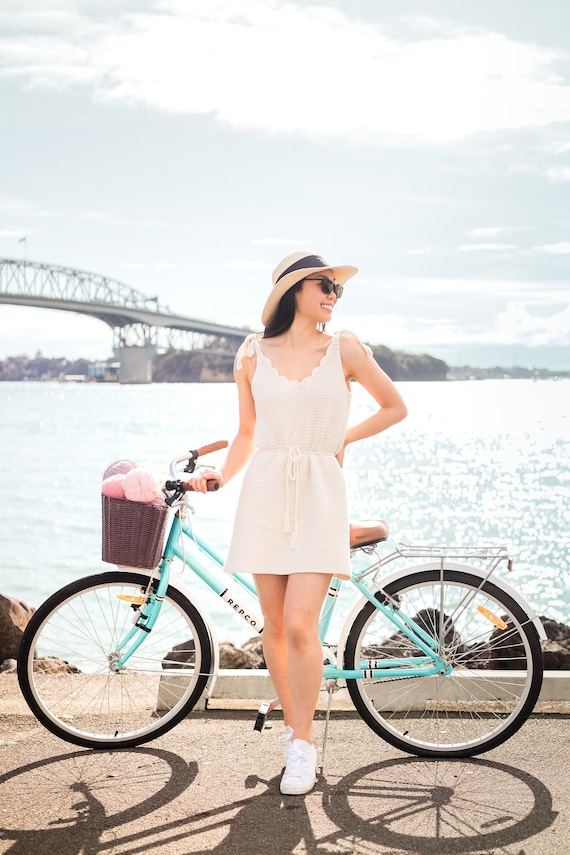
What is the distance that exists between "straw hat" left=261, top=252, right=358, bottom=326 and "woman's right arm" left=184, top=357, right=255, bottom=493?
21 cm

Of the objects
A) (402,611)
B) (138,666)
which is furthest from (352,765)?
(138,666)

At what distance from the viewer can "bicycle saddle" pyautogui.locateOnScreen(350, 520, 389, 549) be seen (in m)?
3.46

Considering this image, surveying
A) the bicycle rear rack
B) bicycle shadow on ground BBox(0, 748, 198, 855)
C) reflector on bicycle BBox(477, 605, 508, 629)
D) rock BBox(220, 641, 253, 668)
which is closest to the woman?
the bicycle rear rack

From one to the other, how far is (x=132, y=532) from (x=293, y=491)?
2.09 ft

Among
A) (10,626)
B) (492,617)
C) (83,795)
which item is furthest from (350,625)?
(10,626)

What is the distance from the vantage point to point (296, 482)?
3.25 meters

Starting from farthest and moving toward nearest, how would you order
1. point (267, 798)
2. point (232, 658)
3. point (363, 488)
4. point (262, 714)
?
point (363, 488) → point (232, 658) → point (262, 714) → point (267, 798)

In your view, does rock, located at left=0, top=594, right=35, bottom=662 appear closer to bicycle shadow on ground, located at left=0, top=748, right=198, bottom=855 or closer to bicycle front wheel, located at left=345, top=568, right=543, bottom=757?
bicycle shadow on ground, located at left=0, top=748, right=198, bottom=855

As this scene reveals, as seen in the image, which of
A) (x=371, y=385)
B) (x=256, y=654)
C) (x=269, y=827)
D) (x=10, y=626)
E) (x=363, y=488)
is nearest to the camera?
(x=269, y=827)

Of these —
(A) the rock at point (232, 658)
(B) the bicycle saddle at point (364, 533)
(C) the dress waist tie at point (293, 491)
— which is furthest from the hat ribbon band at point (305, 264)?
(A) the rock at point (232, 658)

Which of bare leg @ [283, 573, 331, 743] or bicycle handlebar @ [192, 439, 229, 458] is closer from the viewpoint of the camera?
bare leg @ [283, 573, 331, 743]

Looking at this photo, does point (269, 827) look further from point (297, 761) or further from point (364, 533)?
point (364, 533)

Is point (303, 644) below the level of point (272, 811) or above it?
above

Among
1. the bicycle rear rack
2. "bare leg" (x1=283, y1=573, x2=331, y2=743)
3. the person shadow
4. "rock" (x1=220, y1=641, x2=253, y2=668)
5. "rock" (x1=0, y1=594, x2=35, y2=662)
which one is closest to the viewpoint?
the person shadow
